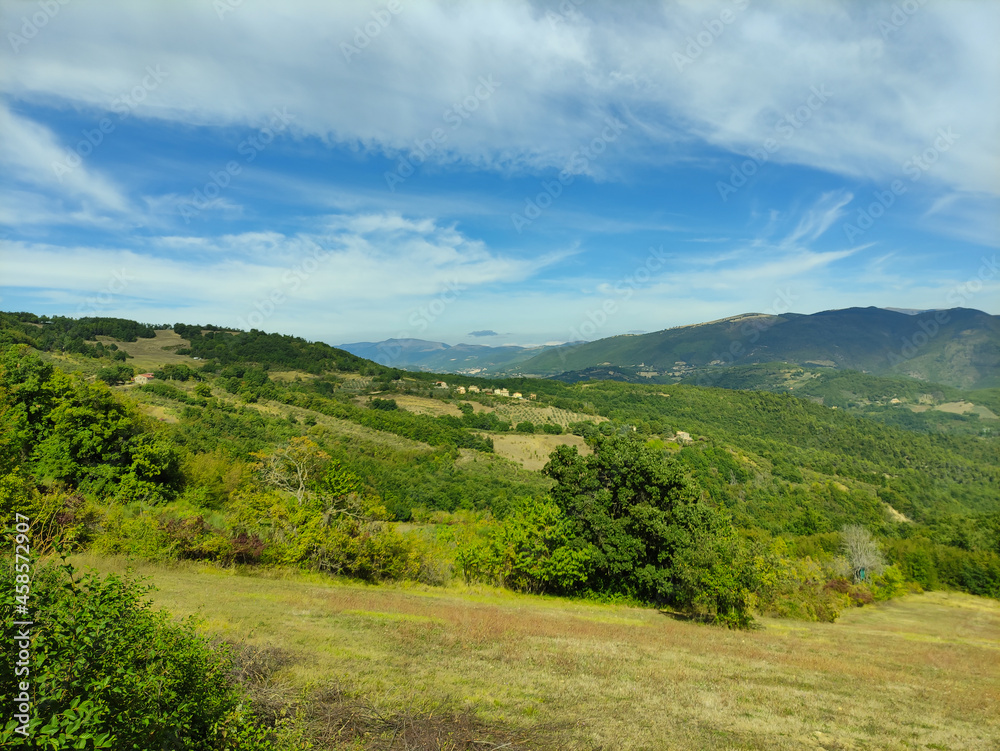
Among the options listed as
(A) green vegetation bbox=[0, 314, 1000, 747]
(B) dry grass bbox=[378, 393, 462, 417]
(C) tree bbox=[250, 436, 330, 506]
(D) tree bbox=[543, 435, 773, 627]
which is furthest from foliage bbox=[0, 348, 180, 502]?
(B) dry grass bbox=[378, 393, 462, 417]

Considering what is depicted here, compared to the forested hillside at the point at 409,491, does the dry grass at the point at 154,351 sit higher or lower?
higher

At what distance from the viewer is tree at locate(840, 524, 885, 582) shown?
56259 mm

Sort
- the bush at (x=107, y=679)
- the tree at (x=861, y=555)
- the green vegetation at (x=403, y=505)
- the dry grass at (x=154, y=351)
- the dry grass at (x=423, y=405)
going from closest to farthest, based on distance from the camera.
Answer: the bush at (x=107, y=679) → the green vegetation at (x=403, y=505) → the tree at (x=861, y=555) → the dry grass at (x=154, y=351) → the dry grass at (x=423, y=405)

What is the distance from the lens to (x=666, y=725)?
27.7ft

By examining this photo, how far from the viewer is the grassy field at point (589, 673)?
8.26 metres

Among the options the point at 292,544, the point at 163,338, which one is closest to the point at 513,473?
the point at 292,544

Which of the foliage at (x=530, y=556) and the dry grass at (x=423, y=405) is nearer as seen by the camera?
the foliage at (x=530, y=556)

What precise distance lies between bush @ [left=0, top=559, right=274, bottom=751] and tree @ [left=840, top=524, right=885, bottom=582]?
2705 inches

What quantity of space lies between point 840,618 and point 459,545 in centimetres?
2850

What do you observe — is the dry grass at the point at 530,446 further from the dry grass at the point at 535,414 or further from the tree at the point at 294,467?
the tree at the point at 294,467

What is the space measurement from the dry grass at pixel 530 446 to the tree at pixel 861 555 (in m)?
40.8

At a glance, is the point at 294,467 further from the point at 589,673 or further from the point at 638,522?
the point at 589,673

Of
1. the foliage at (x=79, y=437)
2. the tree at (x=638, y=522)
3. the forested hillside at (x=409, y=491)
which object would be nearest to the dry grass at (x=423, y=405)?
the forested hillside at (x=409, y=491)

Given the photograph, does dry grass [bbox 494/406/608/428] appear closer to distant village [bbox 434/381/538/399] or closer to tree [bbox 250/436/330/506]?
distant village [bbox 434/381/538/399]
